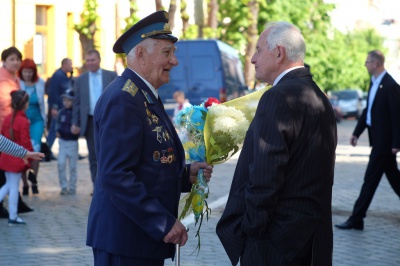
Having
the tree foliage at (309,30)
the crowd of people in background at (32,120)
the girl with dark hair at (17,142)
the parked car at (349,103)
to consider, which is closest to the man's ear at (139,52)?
the crowd of people in background at (32,120)

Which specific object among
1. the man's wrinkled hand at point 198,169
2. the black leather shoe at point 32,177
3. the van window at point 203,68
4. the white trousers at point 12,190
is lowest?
the black leather shoe at point 32,177

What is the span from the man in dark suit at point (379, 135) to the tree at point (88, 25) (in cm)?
2407

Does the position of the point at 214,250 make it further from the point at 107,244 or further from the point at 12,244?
the point at 107,244

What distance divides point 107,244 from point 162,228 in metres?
0.28

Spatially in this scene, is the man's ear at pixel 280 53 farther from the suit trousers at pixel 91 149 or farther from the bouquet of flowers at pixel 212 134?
the suit trousers at pixel 91 149

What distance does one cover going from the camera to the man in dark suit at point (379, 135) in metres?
11.0

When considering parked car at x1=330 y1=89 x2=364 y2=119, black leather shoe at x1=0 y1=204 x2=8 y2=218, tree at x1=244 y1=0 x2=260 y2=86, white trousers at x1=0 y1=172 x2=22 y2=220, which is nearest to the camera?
white trousers at x1=0 y1=172 x2=22 y2=220

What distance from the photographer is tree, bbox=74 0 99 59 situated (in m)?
34.7

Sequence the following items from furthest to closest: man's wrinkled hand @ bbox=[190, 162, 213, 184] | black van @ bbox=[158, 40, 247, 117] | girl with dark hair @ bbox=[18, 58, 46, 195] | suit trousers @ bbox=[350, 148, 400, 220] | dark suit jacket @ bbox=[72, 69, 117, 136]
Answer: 1. black van @ bbox=[158, 40, 247, 117]
2. girl with dark hair @ bbox=[18, 58, 46, 195]
3. dark suit jacket @ bbox=[72, 69, 117, 136]
4. suit trousers @ bbox=[350, 148, 400, 220]
5. man's wrinkled hand @ bbox=[190, 162, 213, 184]

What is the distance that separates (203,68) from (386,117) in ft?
45.7

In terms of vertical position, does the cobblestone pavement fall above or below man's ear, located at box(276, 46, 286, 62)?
below

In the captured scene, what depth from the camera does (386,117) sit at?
1114 cm

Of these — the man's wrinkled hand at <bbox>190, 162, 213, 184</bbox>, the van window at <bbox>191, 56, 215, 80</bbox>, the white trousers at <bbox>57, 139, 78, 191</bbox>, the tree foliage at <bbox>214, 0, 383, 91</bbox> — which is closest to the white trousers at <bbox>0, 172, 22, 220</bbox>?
the white trousers at <bbox>57, 139, 78, 191</bbox>

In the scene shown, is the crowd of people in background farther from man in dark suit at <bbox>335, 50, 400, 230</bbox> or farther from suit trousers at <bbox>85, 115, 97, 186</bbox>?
man in dark suit at <bbox>335, 50, 400, 230</bbox>
